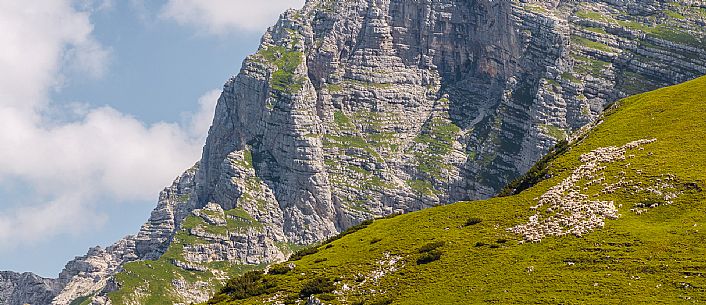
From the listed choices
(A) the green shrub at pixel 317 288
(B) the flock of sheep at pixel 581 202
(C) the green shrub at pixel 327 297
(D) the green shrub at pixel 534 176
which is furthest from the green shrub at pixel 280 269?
(D) the green shrub at pixel 534 176

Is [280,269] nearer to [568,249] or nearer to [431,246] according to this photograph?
[431,246]

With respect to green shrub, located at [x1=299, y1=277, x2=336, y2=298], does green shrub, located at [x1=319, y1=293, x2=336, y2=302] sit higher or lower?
lower

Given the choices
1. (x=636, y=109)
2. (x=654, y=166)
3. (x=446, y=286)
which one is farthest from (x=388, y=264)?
(x=636, y=109)

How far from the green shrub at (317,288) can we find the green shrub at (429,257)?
10949mm

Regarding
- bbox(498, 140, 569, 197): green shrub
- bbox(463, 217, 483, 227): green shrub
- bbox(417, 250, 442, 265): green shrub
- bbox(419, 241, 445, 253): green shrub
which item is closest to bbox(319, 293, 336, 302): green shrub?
bbox(417, 250, 442, 265): green shrub

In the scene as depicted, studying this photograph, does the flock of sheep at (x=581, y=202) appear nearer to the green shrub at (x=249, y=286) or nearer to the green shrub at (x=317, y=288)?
the green shrub at (x=317, y=288)

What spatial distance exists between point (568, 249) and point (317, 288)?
1185 inches

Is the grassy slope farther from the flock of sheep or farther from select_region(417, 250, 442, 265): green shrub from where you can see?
the flock of sheep

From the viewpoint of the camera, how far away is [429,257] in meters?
98.2

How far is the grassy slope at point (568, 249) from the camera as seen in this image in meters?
78.9

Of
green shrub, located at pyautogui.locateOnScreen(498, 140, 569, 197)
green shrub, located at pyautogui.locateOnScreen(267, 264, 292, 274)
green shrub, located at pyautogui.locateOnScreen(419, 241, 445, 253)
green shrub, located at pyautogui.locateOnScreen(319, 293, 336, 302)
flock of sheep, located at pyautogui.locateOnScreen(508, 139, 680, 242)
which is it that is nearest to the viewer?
flock of sheep, located at pyautogui.locateOnScreen(508, 139, 680, 242)

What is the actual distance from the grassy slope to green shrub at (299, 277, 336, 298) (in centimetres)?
204

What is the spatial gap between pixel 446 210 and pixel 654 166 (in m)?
30.5

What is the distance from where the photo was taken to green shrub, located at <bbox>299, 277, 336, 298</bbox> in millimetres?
97719
